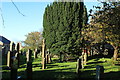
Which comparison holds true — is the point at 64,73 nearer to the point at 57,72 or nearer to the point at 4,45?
the point at 57,72

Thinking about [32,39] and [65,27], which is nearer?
[65,27]

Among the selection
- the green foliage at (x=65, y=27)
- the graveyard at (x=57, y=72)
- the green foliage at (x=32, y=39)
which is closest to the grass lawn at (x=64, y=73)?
the graveyard at (x=57, y=72)

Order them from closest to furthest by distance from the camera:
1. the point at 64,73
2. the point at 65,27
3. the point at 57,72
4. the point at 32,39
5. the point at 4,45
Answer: the point at 64,73, the point at 57,72, the point at 65,27, the point at 4,45, the point at 32,39

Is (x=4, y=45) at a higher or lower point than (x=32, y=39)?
lower

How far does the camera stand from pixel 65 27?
67.3 feet

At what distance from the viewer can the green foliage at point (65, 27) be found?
2025 cm

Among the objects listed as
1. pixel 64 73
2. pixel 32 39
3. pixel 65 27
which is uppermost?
pixel 32 39

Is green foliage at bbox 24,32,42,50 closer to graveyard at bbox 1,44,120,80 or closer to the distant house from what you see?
the distant house

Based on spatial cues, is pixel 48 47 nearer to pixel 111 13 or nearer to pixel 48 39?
pixel 48 39

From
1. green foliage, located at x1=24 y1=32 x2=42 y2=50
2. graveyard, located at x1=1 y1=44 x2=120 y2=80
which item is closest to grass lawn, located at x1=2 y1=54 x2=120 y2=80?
graveyard, located at x1=1 y1=44 x2=120 y2=80

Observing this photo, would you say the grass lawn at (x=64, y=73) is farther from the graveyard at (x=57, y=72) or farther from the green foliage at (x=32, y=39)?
the green foliage at (x=32, y=39)

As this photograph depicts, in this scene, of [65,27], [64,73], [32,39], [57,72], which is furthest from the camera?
[32,39]

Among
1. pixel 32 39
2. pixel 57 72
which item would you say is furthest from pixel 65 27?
pixel 32 39

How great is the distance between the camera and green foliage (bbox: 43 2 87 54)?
2025 centimetres
